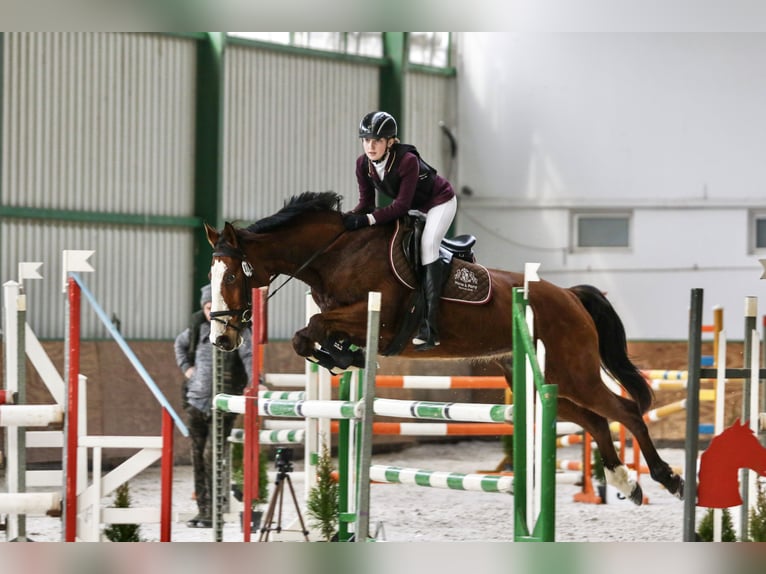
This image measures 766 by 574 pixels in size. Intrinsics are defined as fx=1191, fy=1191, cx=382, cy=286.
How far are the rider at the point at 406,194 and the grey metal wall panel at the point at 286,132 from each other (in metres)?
4.58

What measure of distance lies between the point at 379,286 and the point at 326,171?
5199 millimetres

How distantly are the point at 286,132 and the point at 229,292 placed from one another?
5.35m

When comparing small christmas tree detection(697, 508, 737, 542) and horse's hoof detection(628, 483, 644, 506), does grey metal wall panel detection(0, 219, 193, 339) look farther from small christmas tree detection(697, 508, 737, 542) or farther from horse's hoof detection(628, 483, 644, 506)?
small christmas tree detection(697, 508, 737, 542)

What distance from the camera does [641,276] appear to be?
9977 mm

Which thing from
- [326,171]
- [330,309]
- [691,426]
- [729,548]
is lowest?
[729,548]

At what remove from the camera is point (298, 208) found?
14.8 ft

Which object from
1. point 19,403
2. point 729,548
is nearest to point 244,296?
point 19,403

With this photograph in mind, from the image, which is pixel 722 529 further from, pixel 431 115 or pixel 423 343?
pixel 431 115

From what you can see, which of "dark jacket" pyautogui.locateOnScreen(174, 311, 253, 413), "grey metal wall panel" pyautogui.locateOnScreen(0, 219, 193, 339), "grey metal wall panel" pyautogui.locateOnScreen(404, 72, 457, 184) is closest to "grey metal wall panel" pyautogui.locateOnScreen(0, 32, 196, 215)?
"grey metal wall panel" pyautogui.locateOnScreen(0, 219, 193, 339)

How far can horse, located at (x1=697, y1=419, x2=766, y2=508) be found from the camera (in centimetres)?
393

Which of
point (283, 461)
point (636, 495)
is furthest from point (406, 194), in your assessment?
point (636, 495)

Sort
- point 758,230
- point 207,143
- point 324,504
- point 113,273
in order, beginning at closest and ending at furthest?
point 324,504 → point 113,273 → point 207,143 → point 758,230

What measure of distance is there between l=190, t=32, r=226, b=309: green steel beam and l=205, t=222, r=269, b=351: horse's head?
4644mm
